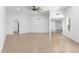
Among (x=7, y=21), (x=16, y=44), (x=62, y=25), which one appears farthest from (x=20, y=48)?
(x=62, y=25)

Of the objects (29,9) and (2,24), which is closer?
(2,24)

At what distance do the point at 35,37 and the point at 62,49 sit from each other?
2.37ft

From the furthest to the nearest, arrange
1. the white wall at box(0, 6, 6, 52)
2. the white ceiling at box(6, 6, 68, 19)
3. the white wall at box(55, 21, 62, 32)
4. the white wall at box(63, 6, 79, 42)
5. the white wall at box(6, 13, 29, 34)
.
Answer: the white wall at box(55, 21, 62, 32), the white wall at box(63, 6, 79, 42), the white wall at box(6, 13, 29, 34), the white ceiling at box(6, 6, 68, 19), the white wall at box(0, 6, 6, 52)

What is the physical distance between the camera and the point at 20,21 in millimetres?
2768

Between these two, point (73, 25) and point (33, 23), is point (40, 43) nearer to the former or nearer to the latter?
point (33, 23)

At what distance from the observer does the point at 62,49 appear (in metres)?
2.63

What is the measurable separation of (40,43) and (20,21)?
2.45 ft

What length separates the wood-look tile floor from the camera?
2652mm

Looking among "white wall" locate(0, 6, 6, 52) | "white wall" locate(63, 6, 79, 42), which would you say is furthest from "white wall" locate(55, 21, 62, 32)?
"white wall" locate(0, 6, 6, 52)

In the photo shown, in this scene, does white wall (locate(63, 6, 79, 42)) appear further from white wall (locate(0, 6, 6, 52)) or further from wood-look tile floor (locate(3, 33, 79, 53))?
white wall (locate(0, 6, 6, 52))

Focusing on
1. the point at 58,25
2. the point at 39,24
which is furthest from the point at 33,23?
the point at 58,25

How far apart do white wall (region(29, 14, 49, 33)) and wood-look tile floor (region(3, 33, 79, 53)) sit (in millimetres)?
129
